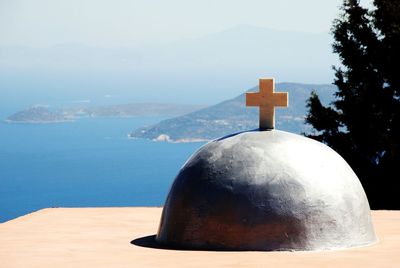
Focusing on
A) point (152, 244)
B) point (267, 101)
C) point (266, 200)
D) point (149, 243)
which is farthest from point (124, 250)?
→ point (267, 101)

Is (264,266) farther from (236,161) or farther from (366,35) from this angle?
(366,35)

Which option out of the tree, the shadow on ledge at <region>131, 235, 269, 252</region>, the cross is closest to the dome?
the shadow on ledge at <region>131, 235, 269, 252</region>

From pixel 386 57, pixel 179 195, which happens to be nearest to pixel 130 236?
pixel 179 195

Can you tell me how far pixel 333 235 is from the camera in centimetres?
1683

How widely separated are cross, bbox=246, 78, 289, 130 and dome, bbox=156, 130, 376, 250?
0.91 feet

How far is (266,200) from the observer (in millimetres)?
16562

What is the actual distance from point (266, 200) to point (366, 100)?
24.2 metres

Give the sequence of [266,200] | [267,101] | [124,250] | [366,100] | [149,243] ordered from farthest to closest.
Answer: [366,100] < [149,243] < [267,101] < [124,250] < [266,200]

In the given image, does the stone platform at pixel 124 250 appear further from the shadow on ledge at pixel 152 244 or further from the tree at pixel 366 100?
the tree at pixel 366 100

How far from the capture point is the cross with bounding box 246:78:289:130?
17906 millimetres

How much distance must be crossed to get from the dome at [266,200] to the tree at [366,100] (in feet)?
70.9

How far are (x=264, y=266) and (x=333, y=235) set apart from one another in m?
2.08

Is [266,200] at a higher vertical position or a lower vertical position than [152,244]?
higher

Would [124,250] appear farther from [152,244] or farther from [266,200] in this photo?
[266,200]
